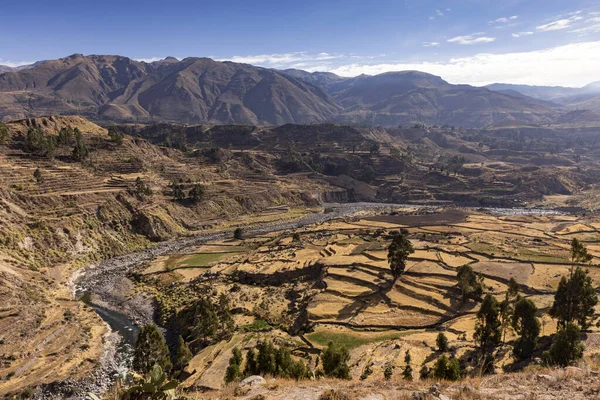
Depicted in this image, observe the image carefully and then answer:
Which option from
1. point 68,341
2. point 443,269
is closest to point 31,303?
point 68,341

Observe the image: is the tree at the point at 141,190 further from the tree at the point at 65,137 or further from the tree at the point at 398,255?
the tree at the point at 398,255

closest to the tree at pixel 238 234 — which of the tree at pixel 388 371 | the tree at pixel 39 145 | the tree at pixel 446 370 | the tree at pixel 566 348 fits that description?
the tree at pixel 39 145

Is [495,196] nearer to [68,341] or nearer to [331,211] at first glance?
[331,211]

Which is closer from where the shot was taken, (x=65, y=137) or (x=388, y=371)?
(x=388, y=371)

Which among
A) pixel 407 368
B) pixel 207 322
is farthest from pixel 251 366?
pixel 407 368

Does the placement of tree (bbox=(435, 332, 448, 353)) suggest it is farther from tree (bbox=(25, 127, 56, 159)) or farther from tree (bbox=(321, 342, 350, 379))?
tree (bbox=(25, 127, 56, 159))

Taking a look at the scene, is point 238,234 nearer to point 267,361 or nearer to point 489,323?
point 267,361

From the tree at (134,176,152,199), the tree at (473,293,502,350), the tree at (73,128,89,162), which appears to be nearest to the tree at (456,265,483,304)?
the tree at (473,293,502,350)
